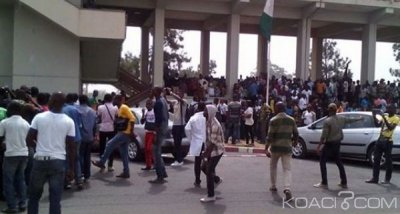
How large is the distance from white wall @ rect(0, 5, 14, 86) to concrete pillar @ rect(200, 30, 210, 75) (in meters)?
14.5

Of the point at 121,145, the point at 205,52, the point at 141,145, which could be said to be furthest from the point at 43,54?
the point at 205,52

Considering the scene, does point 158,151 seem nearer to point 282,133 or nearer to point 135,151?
point 282,133

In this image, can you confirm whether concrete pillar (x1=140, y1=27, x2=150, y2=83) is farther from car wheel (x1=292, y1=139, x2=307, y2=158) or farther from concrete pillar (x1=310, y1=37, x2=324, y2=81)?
car wheel (x1=292, y1=139, x2=307, y2=158)

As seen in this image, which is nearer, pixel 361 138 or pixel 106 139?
pixel 106 139

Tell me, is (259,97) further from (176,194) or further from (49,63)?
(176,194)

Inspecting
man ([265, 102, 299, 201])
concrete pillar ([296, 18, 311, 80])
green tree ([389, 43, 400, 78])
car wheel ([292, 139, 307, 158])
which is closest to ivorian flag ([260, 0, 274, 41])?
car wheel ([292, 139, 307, 158])

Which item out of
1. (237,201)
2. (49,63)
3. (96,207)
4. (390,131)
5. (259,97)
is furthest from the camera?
(259,97)

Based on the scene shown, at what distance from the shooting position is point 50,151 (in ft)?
19.8

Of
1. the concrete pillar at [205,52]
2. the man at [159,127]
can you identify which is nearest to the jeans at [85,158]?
the man at [159,127]

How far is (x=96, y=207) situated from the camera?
313 inches

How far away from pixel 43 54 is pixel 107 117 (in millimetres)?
9132

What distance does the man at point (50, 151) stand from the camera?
19.8 feet

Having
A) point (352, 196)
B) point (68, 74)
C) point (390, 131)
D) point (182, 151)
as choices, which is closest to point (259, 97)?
point (68, 74)

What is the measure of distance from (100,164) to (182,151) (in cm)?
270
